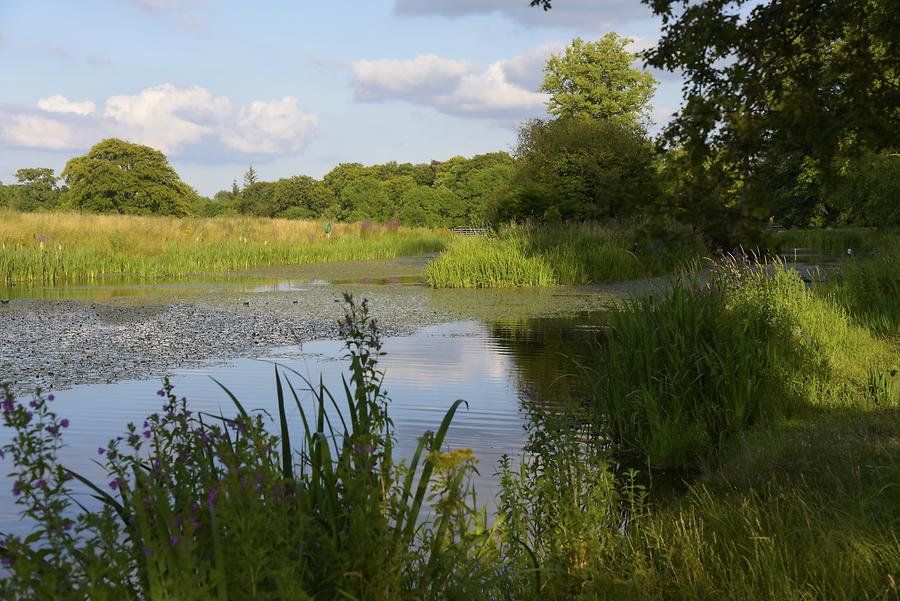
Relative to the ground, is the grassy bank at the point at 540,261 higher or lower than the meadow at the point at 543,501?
higher

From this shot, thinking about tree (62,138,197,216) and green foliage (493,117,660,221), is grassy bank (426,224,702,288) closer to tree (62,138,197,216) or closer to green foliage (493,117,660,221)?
green foliage (493,117,660,221)

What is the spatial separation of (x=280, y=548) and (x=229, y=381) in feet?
19.8

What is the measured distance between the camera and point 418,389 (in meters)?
8.34

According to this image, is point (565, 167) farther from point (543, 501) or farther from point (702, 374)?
point (543, 501)

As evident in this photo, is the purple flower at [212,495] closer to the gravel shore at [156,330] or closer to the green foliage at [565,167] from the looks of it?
the gravel shore at [156,330]

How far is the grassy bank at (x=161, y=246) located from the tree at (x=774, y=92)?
20.5 metres

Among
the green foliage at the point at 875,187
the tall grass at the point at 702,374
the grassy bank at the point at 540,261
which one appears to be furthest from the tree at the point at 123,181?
the tall grass at the point at 702,374

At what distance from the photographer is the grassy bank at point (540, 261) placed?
20656 mm

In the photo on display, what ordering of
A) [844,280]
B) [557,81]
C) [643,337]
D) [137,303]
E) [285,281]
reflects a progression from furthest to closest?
[557,81], [285,281], [137,303], [844,280], [643,337]

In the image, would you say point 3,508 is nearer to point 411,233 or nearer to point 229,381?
point 229,381

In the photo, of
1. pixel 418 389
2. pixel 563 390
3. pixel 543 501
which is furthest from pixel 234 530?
pixel 563 390

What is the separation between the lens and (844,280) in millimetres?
11430

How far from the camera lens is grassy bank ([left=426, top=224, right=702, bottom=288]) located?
20.7 m

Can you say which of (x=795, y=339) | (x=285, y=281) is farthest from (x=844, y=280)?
(x=285, y=281)
